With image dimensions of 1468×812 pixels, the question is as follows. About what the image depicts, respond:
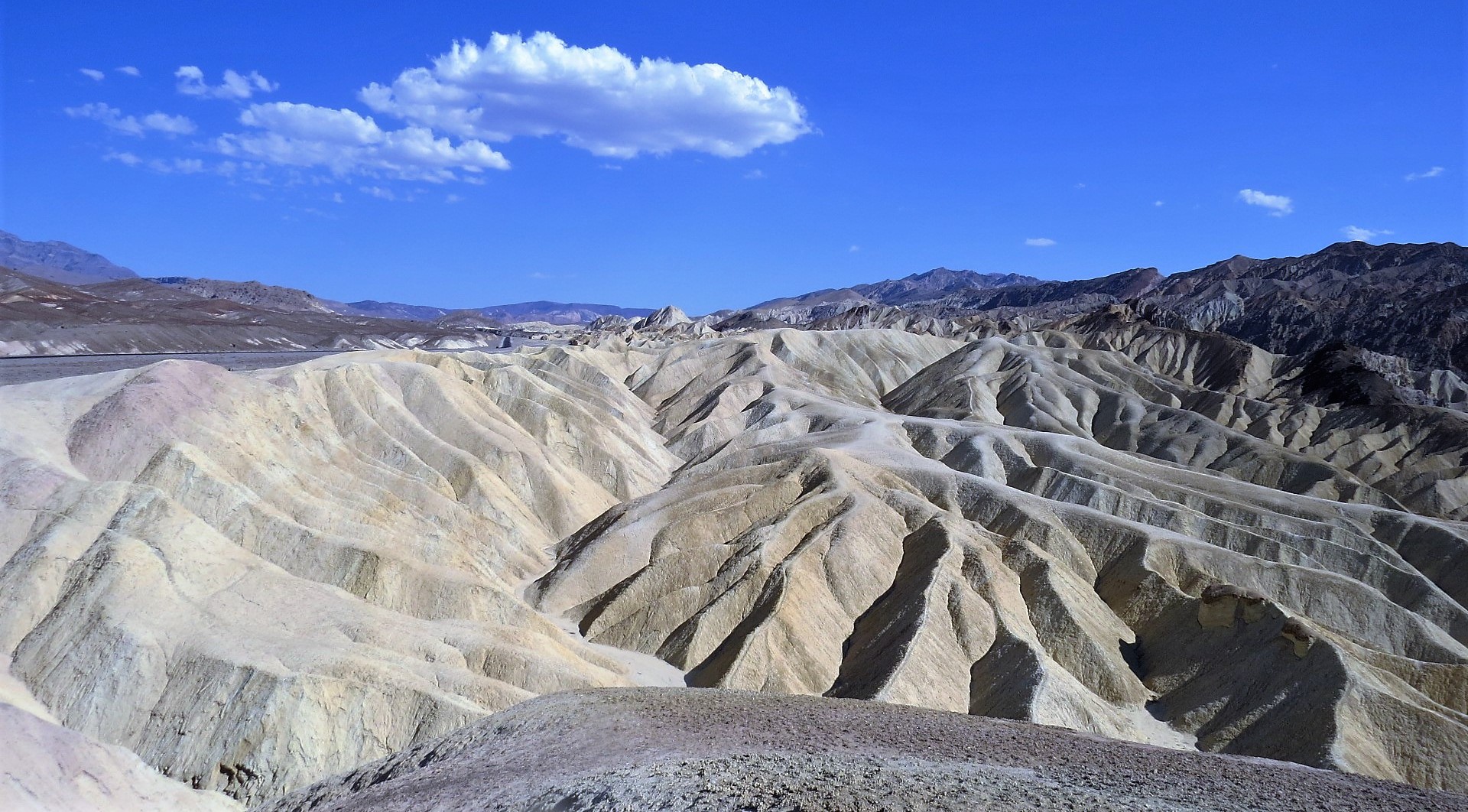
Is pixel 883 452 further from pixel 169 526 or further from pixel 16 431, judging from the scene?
pixel 16 431

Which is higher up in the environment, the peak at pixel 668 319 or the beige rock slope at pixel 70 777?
the peak at pixel 668 319

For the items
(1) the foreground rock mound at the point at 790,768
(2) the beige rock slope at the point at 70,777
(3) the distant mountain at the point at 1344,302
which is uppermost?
(3) the distant mountain at the point at 1344,302

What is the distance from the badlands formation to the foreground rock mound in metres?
0.16

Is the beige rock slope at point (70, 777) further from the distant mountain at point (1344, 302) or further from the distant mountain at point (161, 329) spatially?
the distant mountain at point (1344, 302)

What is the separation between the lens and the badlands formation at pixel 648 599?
73.8 ft

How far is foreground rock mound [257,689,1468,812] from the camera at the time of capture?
15844 millimetres

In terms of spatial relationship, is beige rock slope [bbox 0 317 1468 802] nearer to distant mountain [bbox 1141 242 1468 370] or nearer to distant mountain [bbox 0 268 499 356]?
distant mountain [bbox 1141 242 1468 370]

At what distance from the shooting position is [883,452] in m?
55.0

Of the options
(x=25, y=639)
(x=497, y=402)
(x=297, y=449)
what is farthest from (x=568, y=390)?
(x=25, y=639)

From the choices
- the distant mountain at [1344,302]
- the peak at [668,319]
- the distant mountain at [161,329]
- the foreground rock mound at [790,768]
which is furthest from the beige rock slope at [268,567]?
the peak at [668,319]

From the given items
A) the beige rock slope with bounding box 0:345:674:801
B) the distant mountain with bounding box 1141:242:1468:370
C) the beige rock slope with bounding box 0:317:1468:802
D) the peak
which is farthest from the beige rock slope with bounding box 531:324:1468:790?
the peak

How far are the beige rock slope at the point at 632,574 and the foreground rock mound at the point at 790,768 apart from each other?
3.49 meters

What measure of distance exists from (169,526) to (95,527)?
1.94 meters

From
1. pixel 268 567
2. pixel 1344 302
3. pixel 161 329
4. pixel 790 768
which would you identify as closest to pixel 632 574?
pixel 268 567
